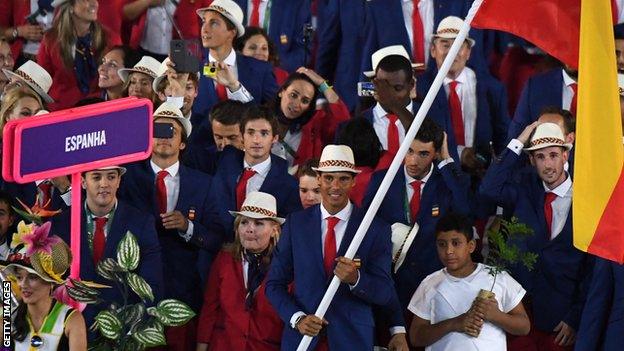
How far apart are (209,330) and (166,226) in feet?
2.39

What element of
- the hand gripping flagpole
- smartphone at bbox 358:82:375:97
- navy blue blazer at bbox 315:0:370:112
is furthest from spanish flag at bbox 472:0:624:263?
navy blue blazer at bbox 315:0:370:112

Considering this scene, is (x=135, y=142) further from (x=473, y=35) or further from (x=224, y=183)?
(x=473, y=35)

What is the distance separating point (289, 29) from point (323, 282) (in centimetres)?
457

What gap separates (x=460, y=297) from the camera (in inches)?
414

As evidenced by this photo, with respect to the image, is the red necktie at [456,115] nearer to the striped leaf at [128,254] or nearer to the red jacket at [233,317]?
the red jacket at [233,317]

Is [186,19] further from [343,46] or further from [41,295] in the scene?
[41,295]

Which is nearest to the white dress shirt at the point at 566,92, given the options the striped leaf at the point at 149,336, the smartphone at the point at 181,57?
the smartphone at the point at 181,57

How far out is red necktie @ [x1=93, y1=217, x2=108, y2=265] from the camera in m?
10.6

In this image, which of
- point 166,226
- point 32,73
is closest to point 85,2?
point 32,73

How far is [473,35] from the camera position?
44.7ft

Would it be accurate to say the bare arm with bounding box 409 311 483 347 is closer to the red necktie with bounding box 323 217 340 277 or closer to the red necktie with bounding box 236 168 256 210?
the red necktie with bounding box 323 217 340 277

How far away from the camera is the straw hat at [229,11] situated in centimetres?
1291

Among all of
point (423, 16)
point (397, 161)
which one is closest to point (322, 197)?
point (397, 161)

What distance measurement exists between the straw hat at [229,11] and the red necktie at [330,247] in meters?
3.07
